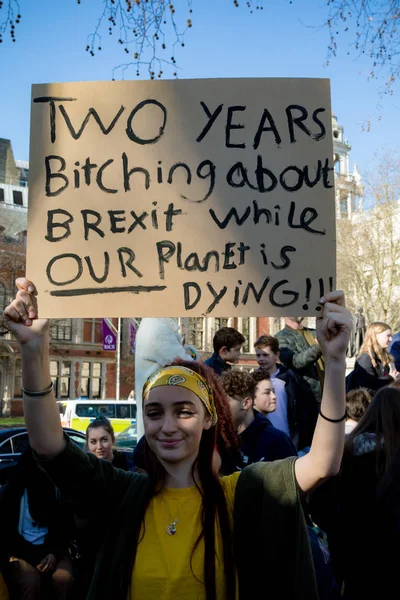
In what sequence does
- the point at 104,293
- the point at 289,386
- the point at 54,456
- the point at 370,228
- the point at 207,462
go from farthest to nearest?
the point at 370,228, the point at 289,386, the point at 104,293, the point at 207,462, the point at 54,456

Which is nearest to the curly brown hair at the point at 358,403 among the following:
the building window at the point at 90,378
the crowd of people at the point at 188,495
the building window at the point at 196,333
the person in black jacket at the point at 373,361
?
the person in black jacket at the point at 373,361

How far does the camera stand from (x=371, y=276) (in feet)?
97.2

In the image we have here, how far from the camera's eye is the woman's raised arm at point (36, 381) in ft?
6.32

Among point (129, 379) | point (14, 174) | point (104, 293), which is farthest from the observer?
point (14, 174)

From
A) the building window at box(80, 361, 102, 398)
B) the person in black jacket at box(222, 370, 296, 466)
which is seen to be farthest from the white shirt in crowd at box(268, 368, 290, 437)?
the building window at box(80, 361, 102, 398)

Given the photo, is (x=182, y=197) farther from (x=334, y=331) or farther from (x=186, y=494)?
(x=186, y=494)

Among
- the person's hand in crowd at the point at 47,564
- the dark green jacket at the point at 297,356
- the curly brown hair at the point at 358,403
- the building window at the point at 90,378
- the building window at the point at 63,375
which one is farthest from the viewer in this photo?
the building window at the point at 90,378

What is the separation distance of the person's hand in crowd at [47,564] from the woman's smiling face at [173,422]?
9.14 ft

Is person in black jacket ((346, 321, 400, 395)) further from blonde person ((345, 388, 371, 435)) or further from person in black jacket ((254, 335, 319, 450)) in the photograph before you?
blonde person ((345, 388, 371, 435))

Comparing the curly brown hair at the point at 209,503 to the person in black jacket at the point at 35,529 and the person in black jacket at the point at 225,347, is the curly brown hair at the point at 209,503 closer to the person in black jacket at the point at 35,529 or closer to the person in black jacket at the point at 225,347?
the person in black jacket at the point at 35,529

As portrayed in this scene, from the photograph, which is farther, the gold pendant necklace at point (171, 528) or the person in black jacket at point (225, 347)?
the person in black jacket at point (225, 347)

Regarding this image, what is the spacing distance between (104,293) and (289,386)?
312 centimetres

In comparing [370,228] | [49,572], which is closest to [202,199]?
[49,572]

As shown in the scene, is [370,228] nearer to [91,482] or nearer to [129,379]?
[129,379]
